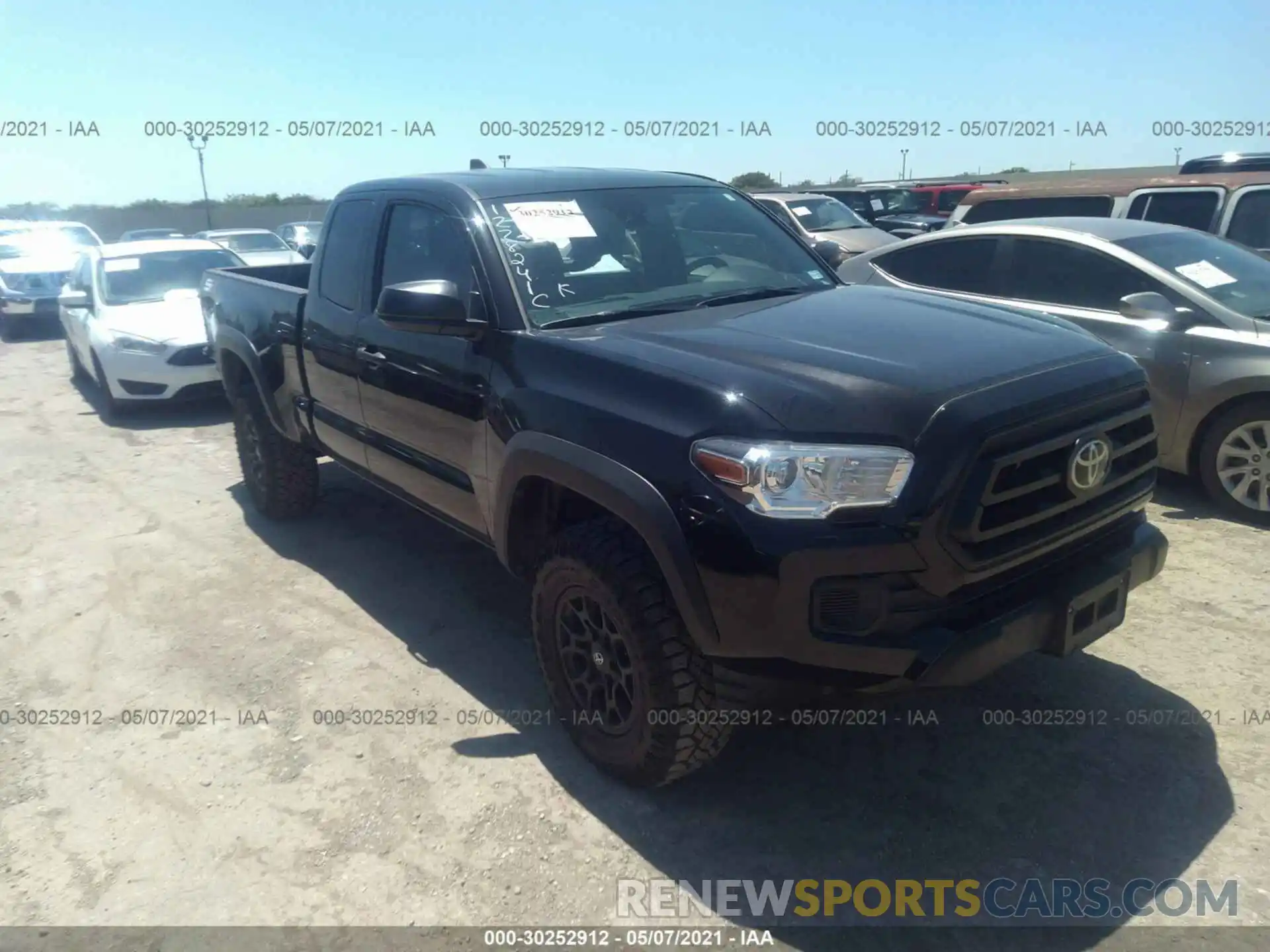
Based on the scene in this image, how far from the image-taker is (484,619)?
179 inches

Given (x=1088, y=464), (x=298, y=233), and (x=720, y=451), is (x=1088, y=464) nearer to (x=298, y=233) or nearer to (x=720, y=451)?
(x=720, y=451)

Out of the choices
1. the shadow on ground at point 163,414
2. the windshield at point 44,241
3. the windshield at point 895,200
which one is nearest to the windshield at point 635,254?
the shadow on ground at point 163,414

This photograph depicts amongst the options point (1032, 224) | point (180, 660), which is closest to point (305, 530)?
point (180, 660)

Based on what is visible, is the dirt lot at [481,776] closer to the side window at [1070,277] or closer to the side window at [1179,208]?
the side window at [1070,277]

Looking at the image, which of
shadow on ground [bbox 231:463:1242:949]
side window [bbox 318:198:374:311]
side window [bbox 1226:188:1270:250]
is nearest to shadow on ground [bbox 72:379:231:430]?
side window [bbox 318:198:374:311]

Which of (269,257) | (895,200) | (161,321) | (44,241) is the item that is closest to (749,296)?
(161,321)

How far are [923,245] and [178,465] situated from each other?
5.85 metres

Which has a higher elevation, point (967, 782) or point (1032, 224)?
point (1032, 224)

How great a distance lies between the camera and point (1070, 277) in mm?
5863

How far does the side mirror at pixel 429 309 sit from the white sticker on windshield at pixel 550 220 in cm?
42

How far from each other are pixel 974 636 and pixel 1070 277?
163 inches

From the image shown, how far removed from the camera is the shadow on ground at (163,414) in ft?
29.3

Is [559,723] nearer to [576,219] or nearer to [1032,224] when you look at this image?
[576,219]

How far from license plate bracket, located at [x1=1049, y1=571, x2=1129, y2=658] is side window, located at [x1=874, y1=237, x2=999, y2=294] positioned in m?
3.77
